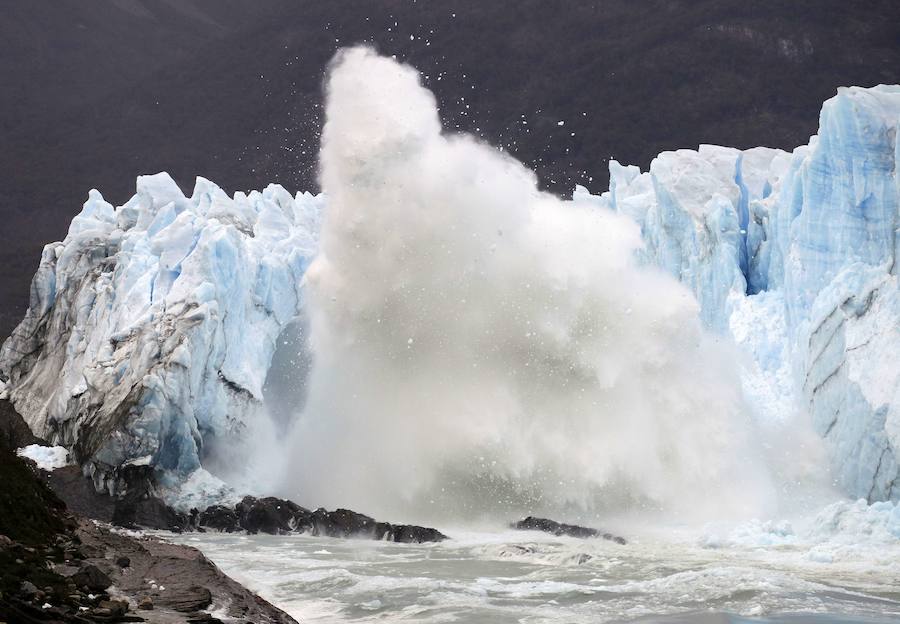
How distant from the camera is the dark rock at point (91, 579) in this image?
47.2ft

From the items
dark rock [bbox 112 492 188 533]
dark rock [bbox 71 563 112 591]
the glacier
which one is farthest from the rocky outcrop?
dark rock [bbox 71 563 112 591]

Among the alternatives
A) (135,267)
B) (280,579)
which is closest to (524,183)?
(135,267)

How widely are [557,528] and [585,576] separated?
5.82 metres

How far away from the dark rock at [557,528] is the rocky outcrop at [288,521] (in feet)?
8.26

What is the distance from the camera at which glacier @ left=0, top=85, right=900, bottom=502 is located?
25.5 m

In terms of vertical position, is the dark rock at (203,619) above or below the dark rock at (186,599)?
below

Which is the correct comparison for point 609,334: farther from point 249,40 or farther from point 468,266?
point 249,40

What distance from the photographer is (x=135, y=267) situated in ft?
113

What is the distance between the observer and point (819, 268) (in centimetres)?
2736

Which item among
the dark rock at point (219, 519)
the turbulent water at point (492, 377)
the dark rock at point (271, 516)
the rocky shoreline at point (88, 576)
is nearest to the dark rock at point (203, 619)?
the rocky shoreline at point (88, 576)

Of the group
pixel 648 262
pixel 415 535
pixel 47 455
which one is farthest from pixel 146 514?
pixel 648 262

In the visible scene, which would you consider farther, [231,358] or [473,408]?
[231,358]

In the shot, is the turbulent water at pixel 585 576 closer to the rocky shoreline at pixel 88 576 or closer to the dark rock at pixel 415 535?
the dark rock at pixel 415 535

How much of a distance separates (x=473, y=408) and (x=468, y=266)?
3519 millimetres
